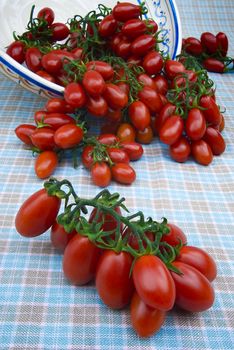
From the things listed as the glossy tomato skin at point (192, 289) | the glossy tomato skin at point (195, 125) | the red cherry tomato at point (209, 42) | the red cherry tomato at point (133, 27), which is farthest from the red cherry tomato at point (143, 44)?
the glossy tomato skin at point (192, 289)

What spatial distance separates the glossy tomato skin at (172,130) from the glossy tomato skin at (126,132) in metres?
0.08

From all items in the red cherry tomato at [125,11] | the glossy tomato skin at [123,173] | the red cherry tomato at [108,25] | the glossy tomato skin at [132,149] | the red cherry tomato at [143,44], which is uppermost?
the red cherry tomato at [125,11]

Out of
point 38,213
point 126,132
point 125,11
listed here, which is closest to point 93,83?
point 126,132

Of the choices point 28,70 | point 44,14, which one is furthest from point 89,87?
point 44,14

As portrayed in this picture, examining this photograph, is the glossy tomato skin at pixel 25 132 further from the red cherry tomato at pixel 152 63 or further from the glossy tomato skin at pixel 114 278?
the glossy tomato skin at pixel 114 278

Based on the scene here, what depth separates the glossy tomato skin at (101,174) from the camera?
3.25ft

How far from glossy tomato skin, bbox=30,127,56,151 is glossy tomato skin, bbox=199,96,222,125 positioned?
36 centimetres

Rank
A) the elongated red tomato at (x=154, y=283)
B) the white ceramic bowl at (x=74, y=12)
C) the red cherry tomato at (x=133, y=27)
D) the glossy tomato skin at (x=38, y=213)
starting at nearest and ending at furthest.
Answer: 1. the elongated red tomato at (x=154, y=283)
2. the glossy tomato skin at (x=38, y=213)
3. the red cherry tomato at (x=133, y=27)
4. the white ceramic bowl at (x=74, y=12)

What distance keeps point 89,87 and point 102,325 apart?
1.80ft

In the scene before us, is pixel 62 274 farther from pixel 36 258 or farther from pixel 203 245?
pixel 203 245

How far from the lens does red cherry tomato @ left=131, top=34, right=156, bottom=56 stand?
1.20 meters

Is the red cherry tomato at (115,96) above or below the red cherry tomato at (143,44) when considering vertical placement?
below

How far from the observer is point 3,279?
743 millimetres

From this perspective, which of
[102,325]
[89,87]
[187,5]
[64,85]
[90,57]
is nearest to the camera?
[102,325]
